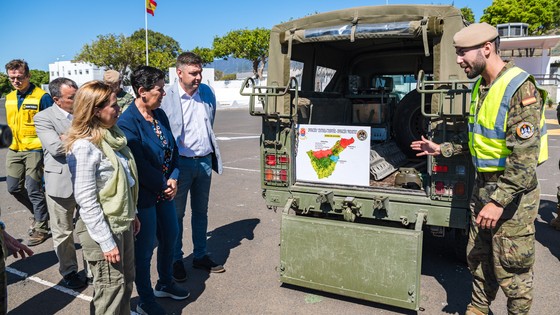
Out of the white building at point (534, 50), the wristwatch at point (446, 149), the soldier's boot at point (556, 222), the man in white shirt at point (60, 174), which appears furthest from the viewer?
the white building at point (534, 50)

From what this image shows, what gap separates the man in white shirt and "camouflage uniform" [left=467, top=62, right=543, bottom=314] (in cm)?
347

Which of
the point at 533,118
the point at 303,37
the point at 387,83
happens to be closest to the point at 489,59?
the point at 533,118

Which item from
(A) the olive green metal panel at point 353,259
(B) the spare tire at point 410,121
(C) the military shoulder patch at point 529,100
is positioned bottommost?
(A) the olive green metal panel at point 353,259

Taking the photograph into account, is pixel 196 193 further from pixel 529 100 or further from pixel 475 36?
pixel 529 100

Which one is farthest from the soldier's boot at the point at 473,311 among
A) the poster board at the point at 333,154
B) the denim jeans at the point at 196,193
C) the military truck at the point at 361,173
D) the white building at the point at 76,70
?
the white building at the point at 76,70

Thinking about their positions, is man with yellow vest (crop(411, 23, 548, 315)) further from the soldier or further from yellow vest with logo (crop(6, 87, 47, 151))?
yellow vest with logo (crop(6, 87, 47, 151))

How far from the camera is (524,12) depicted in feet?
→ 133

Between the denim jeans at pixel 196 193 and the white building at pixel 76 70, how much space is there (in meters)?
66.1

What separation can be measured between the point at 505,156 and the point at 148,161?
2526 mm

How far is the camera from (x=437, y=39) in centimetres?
369

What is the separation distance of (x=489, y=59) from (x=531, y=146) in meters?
0.66

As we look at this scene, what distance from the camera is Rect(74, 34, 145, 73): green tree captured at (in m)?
49.1

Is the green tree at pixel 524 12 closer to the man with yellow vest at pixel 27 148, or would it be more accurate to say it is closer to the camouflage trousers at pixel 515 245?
the man with yellow vest at pixel 27 148

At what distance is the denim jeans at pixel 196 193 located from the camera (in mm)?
4293
